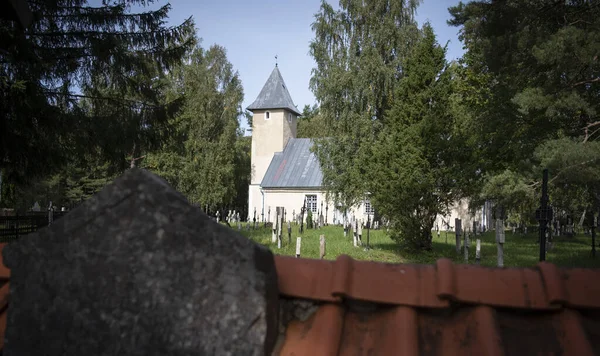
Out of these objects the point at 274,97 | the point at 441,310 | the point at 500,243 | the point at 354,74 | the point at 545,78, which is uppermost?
the point at 274,97

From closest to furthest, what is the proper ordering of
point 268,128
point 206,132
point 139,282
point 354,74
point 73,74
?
point 139,282
point 73,74
point 354,74
point 206,132
point 268,128

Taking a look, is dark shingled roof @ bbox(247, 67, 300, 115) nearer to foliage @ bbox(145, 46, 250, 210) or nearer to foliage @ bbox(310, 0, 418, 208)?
foliage @ bbox(145, 46, 250, 210)

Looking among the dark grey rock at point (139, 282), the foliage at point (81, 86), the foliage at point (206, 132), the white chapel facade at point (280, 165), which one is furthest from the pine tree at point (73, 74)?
the white chapel facade at point (280, 165)

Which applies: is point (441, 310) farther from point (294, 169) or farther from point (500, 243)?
Result: point (294, 169)

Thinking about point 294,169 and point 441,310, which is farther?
point 294,169

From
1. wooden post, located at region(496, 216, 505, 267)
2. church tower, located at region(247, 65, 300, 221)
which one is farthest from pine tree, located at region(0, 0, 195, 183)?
church tower, located at region(247, 65, 300, 221)

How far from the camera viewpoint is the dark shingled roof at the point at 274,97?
49.9 meters

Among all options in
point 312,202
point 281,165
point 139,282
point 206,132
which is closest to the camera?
point 139,282

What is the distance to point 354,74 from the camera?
28047 millimetres

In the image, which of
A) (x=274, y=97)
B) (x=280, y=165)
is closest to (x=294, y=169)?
(x=280, y=165)

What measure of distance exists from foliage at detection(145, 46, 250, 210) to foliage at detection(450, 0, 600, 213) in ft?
83.8

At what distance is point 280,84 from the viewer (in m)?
52.1

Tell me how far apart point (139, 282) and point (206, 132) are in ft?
132

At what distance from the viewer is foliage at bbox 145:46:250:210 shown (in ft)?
132
